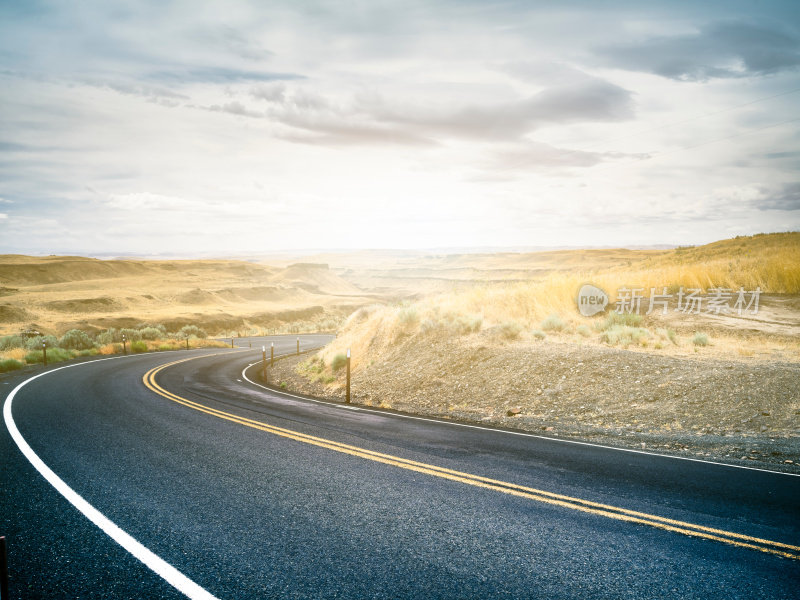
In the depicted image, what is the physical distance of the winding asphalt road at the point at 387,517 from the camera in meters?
3.66

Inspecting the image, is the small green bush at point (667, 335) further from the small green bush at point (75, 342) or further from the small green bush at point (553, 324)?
the small green bush at point (75, 342)

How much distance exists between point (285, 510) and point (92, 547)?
1733 millimetres

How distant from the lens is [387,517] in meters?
4.82

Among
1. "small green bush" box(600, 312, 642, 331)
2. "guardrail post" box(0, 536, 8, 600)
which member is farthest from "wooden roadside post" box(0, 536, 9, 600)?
"small green bush" box(600, 312, 642, 331)

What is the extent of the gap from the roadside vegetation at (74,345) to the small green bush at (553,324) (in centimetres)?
2197

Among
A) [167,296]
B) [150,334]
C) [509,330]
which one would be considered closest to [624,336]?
[509,330]

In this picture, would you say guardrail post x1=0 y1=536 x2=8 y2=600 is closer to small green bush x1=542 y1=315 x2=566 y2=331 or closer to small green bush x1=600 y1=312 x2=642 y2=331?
small green bush x1=542 y1=315 x2=566 y2=331

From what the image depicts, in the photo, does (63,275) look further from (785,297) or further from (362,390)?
(785,297)

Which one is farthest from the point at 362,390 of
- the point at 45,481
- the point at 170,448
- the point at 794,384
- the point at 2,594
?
the point at 2,594

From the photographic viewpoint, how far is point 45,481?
237 inches

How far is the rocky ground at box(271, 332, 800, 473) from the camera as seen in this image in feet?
28.5

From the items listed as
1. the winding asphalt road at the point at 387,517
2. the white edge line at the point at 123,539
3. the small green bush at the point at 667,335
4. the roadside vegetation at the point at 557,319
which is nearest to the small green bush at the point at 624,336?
the roadside vegetation at the point at 557,319

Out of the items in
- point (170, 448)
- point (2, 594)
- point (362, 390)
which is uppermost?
point (2, 594)

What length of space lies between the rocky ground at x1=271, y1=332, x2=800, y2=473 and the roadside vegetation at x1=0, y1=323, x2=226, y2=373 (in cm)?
1605
